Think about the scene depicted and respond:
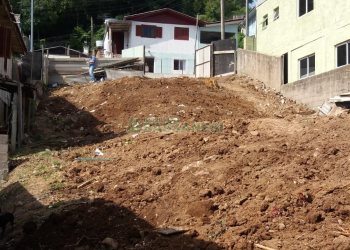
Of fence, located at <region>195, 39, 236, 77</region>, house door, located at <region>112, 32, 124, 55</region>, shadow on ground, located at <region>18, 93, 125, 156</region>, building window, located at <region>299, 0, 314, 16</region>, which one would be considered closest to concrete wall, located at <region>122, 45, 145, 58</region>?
house door, located at <region>112, 32, 124, 55</region>

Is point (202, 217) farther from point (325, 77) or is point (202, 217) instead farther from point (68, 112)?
point (68, 112)

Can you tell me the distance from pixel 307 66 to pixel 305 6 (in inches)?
93.9

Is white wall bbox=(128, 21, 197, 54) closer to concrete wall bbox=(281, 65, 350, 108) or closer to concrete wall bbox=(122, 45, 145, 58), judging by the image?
concrete wall bbox=(122, 45, 145, 58)

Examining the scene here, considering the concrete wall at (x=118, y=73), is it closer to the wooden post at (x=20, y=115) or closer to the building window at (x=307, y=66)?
the building window at (x=307, y=66)

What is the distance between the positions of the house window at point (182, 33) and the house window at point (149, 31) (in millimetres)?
1320

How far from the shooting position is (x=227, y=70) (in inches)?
998

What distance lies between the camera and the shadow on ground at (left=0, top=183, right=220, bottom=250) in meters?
6.88

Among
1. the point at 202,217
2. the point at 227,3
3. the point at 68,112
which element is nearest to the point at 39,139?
the point at 68,112

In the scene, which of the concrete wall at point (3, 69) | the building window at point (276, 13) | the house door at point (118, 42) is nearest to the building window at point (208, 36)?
the house door at point (118, 42)

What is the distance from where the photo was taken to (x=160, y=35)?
44.5m

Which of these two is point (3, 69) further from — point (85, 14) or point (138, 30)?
point (85, 14)

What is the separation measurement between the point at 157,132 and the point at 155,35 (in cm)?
3169

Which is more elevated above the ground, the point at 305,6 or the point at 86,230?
the point at 305,6

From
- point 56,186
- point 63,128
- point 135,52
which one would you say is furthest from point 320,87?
point 135,52
